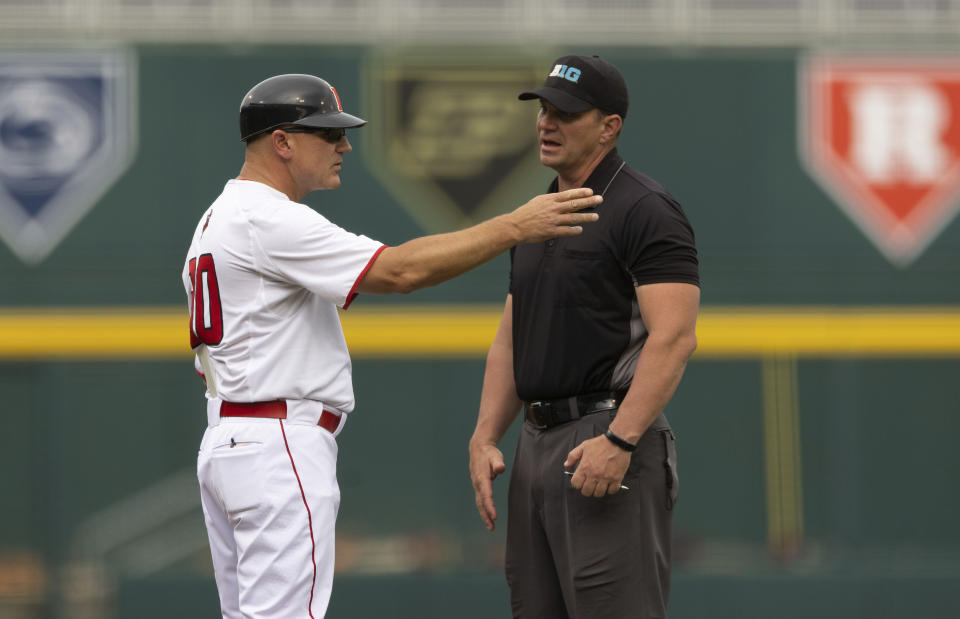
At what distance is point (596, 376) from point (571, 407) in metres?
0.11

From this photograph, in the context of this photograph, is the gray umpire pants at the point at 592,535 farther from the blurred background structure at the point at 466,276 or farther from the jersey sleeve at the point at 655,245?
the blurred background structure at the point at 466,276

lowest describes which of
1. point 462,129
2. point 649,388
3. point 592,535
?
point 592,535

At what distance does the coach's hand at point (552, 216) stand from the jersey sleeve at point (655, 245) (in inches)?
5.6

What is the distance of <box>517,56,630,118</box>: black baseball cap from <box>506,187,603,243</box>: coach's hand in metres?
0.31

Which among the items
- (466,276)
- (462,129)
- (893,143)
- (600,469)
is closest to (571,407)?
(600,469)

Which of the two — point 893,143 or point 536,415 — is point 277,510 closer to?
point 536,415

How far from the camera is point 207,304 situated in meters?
3.28

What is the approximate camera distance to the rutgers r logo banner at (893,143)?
685 cm

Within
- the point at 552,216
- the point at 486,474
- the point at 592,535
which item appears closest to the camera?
the point at 552,216

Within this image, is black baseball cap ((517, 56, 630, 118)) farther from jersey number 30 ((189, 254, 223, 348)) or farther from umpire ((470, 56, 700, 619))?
jersey number 30 ((189, 254, 223, 348))

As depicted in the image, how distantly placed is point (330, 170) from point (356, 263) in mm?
380

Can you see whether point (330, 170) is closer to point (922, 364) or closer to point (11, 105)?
point (11, 105)

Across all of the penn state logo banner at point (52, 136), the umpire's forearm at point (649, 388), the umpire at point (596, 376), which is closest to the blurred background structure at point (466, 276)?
the penn state logo banner at point (52, 136)

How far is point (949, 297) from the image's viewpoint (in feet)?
22.5
